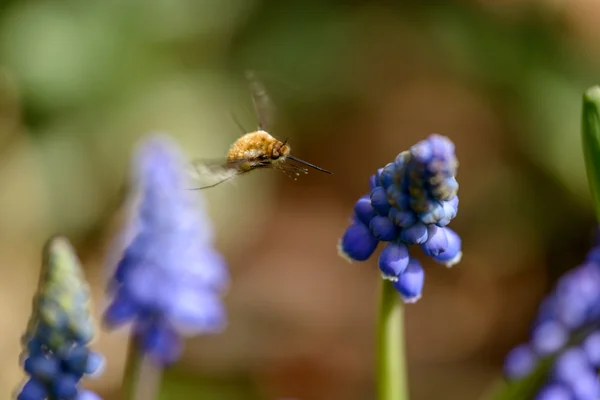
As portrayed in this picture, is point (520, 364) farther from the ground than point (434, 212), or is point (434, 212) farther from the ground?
point (520, 364)

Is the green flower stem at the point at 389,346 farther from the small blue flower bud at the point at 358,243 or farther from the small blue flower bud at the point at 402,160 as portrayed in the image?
the small blue flower bud at the point at 402,160

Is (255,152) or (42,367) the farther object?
(255,152)

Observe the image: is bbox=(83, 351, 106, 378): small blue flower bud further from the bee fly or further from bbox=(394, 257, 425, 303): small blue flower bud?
the bee fly

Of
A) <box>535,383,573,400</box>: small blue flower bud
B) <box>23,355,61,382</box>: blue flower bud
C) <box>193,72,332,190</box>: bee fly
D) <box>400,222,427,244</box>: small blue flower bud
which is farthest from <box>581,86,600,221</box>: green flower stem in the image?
<box>23,355,61,382</box>: blue flower bud

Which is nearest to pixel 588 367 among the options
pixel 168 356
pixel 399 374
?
pixel 399 374

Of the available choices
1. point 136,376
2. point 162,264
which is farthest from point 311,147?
point 136,376

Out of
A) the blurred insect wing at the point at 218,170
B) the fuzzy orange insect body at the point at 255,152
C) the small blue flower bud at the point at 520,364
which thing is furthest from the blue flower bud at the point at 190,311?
the small blue flower bud at the point at 520,364

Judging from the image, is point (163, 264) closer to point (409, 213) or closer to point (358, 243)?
point (358, 243)

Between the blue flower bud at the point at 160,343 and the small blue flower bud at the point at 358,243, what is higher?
the blue flower bud at the point at 160,343
